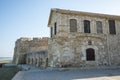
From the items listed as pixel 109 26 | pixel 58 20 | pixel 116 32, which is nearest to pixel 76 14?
pixel 58 20

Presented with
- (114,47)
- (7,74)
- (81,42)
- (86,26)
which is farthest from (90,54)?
(7,74)

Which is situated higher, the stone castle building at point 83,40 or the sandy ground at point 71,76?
the stone castle building at point 83,40

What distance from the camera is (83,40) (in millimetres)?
15477

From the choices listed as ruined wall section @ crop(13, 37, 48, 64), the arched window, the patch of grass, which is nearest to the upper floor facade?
the arched window

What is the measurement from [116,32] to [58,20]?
7.40m

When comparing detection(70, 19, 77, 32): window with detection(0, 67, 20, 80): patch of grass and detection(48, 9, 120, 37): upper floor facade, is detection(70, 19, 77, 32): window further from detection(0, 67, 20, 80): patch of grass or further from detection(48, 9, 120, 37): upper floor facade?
detection(0, 67, 20, 80): patch of grass

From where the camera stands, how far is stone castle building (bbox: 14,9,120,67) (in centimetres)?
1461

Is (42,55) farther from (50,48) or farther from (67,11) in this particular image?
(67,11)

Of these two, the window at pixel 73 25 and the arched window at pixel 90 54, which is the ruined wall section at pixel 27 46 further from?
the arched window at pixel 90 54

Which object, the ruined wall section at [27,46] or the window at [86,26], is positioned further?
the ruined wall section at [27,46]

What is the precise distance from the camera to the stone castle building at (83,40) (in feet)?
47.9

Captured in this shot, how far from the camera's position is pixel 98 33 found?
16.1m

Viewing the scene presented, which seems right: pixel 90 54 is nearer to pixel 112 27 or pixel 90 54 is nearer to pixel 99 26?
pixel 99 26

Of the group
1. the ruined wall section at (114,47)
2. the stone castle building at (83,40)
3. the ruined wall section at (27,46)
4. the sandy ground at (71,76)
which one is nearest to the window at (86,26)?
the stone castle building at (83,40)
